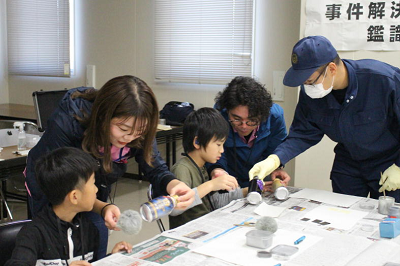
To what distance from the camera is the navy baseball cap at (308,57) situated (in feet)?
6.29

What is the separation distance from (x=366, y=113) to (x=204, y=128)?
0.74m

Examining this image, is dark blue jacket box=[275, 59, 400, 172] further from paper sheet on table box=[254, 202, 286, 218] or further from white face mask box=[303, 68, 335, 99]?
paper sheet on table box=[254, 202, 286, 218]

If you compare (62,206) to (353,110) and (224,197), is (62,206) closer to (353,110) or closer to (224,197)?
(224,197)

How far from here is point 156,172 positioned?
1.97 m

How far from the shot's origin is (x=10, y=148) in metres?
3.20

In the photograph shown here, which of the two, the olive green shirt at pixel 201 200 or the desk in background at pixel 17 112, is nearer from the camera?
the olive green shirt at pixel 201 200

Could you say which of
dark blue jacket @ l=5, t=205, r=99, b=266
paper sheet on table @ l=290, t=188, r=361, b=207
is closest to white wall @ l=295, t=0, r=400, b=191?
paper sheet on table @ l=290, t=188, r=361, b=207

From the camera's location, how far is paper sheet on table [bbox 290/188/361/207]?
203 cm

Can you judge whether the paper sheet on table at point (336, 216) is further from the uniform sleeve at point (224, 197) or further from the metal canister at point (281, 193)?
the uniform sleeve at point (224, 197)

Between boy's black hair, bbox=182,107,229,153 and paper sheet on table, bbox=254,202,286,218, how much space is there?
39 centimetres

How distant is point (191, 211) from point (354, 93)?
0.91 m

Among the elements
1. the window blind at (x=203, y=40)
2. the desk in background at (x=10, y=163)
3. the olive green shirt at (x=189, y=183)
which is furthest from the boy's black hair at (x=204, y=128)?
the window blind at (x=203, y=40)

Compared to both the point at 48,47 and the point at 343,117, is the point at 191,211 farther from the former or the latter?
the point at 48,47

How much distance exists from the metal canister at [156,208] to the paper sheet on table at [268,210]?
0.43m
